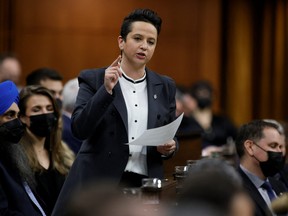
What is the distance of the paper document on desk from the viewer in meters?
3.65

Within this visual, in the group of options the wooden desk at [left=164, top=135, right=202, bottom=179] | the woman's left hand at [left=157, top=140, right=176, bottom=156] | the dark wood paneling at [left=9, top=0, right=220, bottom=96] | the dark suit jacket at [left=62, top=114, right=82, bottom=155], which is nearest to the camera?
the woman's left hand at [left=157, top=140, right=176, bottom=156]

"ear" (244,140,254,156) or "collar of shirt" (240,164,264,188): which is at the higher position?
"ear" (244,140,254,156)

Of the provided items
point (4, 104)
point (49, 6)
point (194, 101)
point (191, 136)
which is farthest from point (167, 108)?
point (49, 6)

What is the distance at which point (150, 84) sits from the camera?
3955 mm

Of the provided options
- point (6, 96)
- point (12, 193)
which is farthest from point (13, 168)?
point (6, 96)

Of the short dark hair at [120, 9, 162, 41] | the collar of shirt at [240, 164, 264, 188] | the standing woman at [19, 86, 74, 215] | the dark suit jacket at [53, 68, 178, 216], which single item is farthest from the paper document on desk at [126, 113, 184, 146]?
the standing woman at [19, 86, 74, 215]

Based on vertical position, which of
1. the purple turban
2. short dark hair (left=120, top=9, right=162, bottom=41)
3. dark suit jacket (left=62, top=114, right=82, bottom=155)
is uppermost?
short dark hair (left=120, top=9, right=162, bottom=41)

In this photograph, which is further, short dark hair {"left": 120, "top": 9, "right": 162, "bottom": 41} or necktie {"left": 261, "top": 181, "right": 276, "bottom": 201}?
necktie {"left": 261, "top": 181, "right": 276, "bottom": 201}

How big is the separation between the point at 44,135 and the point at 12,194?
84cm

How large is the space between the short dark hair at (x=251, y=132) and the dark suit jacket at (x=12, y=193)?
4.52 feet

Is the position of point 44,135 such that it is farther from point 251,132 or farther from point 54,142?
point 251,132

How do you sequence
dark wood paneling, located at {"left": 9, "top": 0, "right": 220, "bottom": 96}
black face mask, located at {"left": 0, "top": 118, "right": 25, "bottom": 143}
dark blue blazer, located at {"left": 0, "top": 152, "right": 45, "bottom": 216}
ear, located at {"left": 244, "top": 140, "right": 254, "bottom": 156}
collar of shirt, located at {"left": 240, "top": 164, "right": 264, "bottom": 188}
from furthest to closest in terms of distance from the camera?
dark wood paneling, located at {"left": 9, "top": 0, "right": 220, "bottom": 96}
ear, located at {"left": 244, "top": 140, "right": 254, "bottom": 156}
collar of shirt, located at {"left": 240, "top": 164, "right": 264, "bottom": 188}
black face mask, located at {"left": 0, "top": 118, "right": 25, "bottom": 143}
dark blue blazer, located at {"left": 0, "top": 152, "right": 45, "bottom": 216}

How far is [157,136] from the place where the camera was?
3.71m

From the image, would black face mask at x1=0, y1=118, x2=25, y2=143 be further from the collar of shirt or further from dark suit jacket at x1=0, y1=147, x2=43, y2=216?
the collar of shirt
